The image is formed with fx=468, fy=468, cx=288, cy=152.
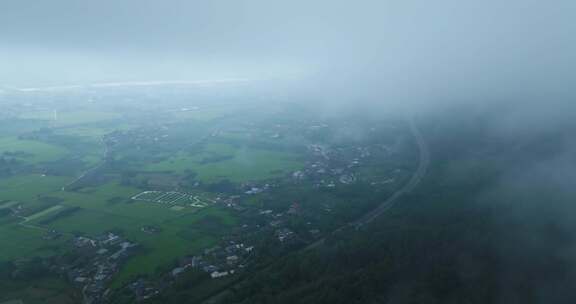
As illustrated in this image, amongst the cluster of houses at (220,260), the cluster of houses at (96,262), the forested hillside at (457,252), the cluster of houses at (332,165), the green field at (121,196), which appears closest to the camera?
the forested hillside at (457,252)

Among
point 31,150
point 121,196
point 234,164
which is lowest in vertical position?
point 121,196

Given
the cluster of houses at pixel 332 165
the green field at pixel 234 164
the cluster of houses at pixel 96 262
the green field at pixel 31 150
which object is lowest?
the cluster of houses at pixel 96 262

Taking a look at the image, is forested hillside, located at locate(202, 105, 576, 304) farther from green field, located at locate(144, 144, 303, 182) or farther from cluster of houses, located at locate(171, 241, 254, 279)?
green field, located at locate(144, 144, 303, 182)

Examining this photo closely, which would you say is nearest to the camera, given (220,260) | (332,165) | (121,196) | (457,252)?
(457,252)

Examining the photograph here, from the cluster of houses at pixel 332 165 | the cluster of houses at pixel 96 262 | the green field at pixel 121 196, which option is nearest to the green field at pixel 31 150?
the green field at pixel 121 196

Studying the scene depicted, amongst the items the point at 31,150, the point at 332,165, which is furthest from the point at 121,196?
the point at 31,150

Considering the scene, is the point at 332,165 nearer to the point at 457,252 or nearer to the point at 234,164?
the point at 234,164

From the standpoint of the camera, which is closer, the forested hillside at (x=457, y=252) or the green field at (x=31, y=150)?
the forested hillside at (x=457, y=252)

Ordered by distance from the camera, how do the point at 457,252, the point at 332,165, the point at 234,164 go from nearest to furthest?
the point at 457,252 → the point at 332,165 → the point at 234,164

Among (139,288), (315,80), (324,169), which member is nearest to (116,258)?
(139,288)

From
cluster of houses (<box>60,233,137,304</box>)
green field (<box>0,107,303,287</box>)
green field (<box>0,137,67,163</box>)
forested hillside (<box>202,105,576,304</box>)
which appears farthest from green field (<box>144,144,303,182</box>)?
forested hillside (<box>202,105,576,304</box>)

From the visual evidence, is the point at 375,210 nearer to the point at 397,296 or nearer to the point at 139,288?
the point at 397,296

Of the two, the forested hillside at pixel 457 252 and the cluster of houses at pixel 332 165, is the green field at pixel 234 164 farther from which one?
the forested hillside at pixel 457 252
